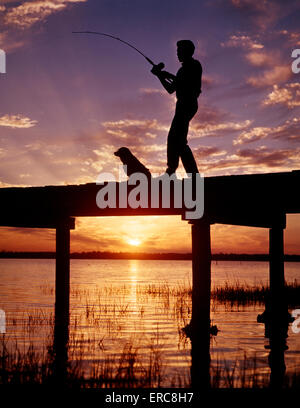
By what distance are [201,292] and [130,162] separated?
10.9ft

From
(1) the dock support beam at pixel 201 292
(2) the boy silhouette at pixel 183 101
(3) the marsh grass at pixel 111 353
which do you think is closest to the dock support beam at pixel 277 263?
(3) the marsh grass at pixel 111 353

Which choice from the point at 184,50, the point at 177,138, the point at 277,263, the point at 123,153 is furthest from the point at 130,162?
the point at 277,263

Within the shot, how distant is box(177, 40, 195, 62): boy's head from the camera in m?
8.03

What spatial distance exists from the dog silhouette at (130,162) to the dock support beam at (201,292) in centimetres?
234

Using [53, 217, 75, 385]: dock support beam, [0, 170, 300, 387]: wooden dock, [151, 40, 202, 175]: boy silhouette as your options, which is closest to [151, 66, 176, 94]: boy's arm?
[151, 40, 202, 175]: boy silhouette

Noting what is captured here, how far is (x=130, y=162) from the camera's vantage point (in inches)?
341

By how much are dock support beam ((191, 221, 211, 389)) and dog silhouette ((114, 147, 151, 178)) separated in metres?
2.34

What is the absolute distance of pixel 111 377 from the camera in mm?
8078

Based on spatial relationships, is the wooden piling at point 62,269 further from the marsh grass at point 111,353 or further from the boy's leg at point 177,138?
the boy's leg at point 177,138

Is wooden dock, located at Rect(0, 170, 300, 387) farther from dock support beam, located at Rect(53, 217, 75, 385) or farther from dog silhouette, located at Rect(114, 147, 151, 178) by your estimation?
dog silhouette, located at Rect(114, 147, 151, 178)

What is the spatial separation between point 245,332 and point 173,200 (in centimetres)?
844

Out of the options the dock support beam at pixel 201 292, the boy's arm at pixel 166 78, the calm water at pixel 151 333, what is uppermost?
the boy's arm at pixel 166 78

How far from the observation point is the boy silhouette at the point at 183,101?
7.96m

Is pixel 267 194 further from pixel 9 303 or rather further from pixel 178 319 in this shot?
pixel 9 303
